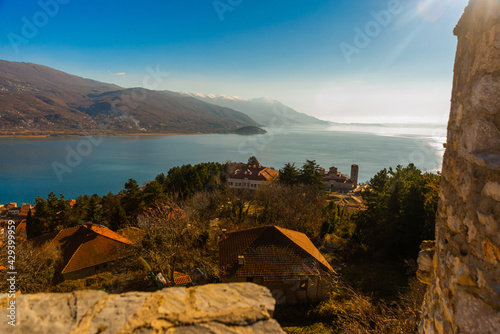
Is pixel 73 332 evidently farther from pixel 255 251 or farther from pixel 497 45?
pixel 255 251

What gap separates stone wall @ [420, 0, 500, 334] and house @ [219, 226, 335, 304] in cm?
899

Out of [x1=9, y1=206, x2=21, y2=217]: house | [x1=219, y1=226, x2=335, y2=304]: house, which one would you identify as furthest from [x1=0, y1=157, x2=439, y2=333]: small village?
[x1=9, y1=206, x2=21, y2=217]: house

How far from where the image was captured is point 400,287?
11.4m

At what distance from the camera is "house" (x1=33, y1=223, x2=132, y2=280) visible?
13.9 metres

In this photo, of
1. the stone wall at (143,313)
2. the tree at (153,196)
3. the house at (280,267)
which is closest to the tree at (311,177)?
the tree at (153,196)

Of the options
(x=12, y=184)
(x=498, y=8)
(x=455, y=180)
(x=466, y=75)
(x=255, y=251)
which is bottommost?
(x=12, y=184)

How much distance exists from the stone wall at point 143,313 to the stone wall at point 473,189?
4.27ft

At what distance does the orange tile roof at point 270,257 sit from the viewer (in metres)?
10.7

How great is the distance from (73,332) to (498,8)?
303 centimetres

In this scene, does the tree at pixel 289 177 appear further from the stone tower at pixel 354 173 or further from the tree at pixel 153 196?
the stone tower at pixel 354 173

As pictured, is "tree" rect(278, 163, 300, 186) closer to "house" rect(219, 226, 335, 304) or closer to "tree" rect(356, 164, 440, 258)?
"tree" rect(356, 164, 440, 258)

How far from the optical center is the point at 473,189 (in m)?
1.79

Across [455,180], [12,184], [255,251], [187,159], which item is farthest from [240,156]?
[455,180]

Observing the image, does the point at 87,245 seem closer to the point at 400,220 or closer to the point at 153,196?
the point at 153,196
